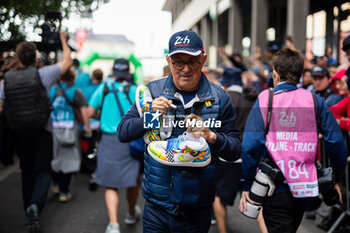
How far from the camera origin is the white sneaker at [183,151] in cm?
220

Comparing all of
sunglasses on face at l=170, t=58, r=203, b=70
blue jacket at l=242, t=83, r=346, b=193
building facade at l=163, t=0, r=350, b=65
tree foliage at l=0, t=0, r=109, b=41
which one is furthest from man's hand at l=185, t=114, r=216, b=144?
tree foliage at l=0, t=0, r=109, b=41

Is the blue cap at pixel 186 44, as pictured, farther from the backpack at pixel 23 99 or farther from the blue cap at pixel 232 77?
the blue cap at pixel 232 77

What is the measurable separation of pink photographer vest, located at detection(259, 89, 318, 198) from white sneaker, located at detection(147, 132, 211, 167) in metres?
0.92

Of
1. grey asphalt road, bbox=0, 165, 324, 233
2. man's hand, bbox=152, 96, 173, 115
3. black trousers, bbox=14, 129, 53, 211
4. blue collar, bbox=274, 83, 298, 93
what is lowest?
grey asphalt road, bbox=0, 165, 324, 233

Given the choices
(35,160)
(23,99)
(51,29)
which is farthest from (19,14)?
(35,160)

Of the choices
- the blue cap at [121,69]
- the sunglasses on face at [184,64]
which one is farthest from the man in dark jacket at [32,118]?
the sunglasses on face at [184,64]

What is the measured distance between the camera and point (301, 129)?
3.00 meters

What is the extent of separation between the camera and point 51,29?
505 centimetres

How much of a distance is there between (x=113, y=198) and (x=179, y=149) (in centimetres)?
281

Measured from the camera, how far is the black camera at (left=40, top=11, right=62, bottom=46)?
488cm

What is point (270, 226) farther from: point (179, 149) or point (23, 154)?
point (23, 154)

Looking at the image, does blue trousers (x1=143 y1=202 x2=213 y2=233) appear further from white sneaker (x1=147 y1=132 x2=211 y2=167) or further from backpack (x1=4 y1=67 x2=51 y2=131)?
backpack (x1=4 y1=67 x2=51 y2=131)

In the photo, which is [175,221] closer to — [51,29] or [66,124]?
[51,29]

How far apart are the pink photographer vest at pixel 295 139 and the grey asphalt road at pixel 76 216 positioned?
1596 mm
